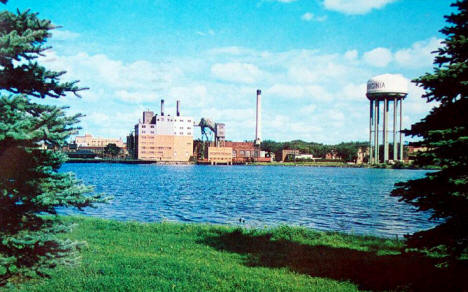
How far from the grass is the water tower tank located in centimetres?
13637

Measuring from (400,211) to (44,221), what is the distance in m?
31.5

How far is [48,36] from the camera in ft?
27.3

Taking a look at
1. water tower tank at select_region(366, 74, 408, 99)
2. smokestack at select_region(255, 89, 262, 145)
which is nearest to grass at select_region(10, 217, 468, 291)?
water tower tank at select_region(366, 74, 408, 99)

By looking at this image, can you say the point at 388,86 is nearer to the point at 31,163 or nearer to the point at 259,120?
the point at 259,120

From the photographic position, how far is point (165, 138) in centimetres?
18100

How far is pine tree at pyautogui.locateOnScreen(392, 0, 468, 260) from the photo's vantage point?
8.98 meters

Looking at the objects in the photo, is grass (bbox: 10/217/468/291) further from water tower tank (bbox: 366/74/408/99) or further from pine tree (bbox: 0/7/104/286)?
water tower tank (bbox: 366/74/408/99)

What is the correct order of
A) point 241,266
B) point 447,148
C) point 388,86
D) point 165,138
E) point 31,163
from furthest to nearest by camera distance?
point 165,138 < point 388,86 < point 241,266 < point 447,148 < point 31,163

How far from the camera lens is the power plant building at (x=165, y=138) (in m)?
181

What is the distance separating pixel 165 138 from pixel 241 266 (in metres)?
173

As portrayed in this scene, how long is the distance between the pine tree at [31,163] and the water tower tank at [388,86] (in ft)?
483

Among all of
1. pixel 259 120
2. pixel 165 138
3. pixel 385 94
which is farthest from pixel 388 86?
pixel 165 138

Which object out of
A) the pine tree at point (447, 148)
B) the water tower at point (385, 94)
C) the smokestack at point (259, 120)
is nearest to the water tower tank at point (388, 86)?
the water tower at point (385, 94)

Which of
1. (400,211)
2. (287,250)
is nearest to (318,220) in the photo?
(400,211)
